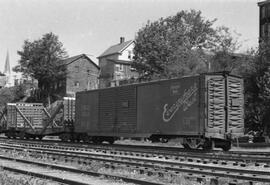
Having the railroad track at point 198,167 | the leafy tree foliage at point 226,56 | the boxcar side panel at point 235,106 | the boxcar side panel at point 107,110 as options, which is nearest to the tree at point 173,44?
the leafy tree foliage at point 226,56

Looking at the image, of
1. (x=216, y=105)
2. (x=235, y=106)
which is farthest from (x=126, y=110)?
(x=235, y=106)

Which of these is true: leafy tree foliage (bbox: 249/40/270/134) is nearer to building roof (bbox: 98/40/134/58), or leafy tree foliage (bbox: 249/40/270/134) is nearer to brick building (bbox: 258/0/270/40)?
brick building (bbox: 258/0/270/40)

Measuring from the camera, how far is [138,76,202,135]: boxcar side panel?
18250mm

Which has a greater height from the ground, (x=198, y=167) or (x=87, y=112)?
(x=87, y=112)

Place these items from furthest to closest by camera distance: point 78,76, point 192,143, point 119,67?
point 119,67, point 78,76, point 192,143

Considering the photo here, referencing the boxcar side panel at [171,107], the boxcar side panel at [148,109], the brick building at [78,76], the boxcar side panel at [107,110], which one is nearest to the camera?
the boxcar side panel at [171,107]

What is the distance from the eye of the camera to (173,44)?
61.5 meters

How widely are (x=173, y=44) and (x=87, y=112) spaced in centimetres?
3754

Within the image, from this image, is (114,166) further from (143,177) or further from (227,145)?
(227,145)

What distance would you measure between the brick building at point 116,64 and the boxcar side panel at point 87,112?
4436 centimetres

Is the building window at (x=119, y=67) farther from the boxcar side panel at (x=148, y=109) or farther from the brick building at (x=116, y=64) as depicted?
→ the boxcar side panel at (x=148, y=109)

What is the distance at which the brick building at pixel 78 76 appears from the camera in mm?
73312

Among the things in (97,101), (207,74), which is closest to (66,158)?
(207,74)

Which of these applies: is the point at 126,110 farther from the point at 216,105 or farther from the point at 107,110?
the point at 216,105
